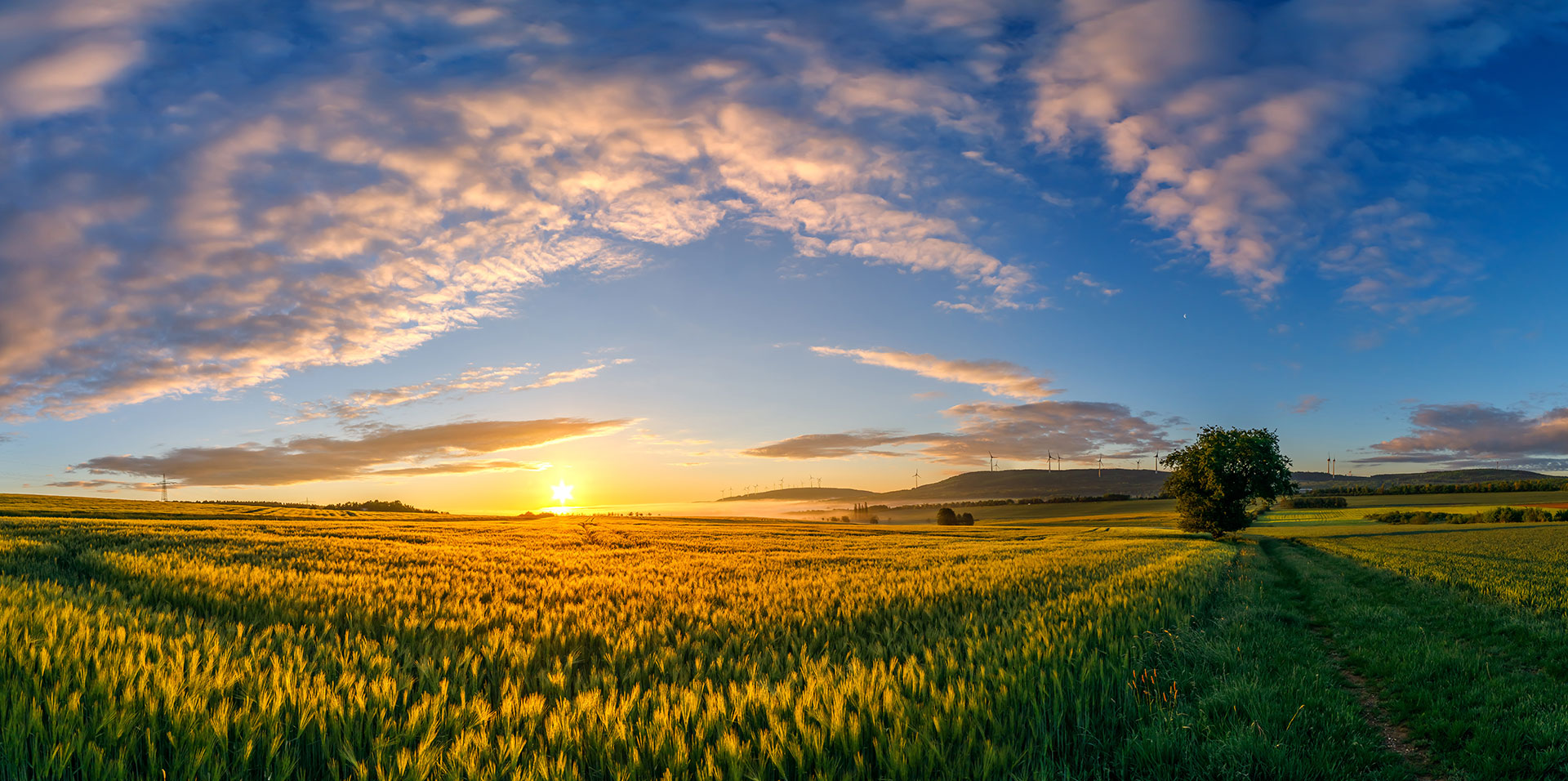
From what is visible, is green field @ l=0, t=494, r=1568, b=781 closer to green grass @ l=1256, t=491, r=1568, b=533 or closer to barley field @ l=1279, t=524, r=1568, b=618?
barley field @ l=1279, t=524, r=1568, b=618

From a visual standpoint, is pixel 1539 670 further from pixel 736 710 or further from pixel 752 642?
pixel 736 710

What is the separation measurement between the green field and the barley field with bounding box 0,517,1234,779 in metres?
0.04

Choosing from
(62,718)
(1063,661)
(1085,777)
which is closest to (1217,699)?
(1063,661)

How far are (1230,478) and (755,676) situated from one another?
5777cm

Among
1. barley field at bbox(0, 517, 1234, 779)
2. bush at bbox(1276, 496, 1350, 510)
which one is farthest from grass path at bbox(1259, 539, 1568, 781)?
bush at bbox(1276, 496, 1350, 510)

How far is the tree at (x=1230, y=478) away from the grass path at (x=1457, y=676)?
37.5 metres

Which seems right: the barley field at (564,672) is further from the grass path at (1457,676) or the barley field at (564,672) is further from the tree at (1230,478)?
the tree at (1230,478)

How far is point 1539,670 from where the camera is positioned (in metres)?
9.95

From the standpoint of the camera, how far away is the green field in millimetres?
4410

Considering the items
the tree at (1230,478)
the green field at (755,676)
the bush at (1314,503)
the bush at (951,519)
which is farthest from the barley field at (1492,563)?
the bush at (1314,503)

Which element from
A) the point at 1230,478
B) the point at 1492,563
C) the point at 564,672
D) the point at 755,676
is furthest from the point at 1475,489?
the point at 564,672

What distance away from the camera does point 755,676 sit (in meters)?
6.84

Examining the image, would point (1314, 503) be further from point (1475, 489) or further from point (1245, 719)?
point (1245, 719)

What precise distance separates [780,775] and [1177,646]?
7.10 metres
